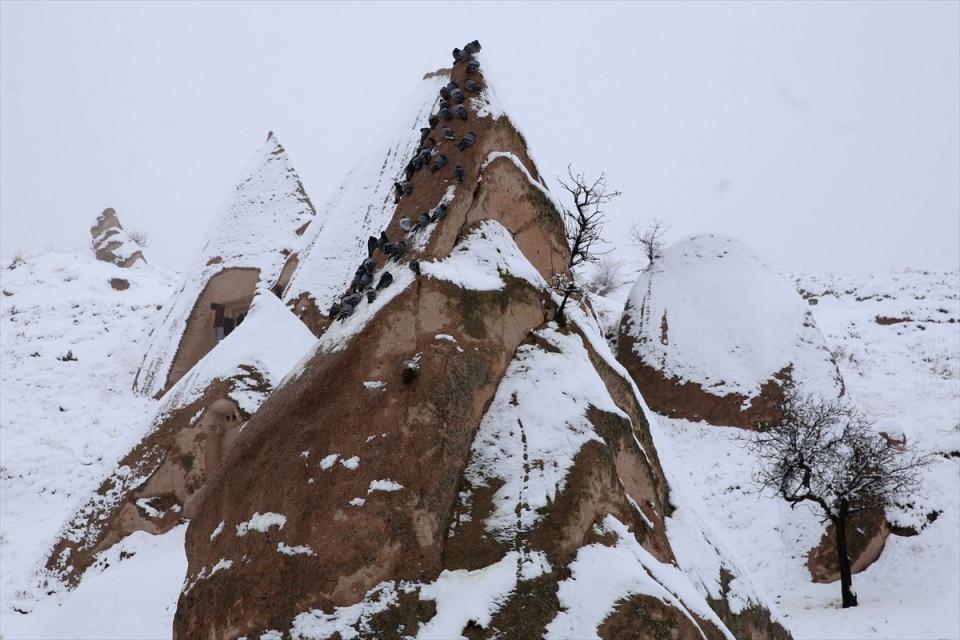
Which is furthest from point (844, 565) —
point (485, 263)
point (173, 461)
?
point (173, 461)

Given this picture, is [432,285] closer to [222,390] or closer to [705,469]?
[222,390]

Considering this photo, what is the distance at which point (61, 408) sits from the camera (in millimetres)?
21031

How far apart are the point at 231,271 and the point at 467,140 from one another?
15.1 metres

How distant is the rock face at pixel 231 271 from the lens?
67.5 feet

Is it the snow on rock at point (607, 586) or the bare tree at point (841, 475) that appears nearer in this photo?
the snow on rock at point (607, 586)

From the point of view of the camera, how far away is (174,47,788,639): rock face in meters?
5.49

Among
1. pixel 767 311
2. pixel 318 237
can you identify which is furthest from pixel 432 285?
pixel 767 311

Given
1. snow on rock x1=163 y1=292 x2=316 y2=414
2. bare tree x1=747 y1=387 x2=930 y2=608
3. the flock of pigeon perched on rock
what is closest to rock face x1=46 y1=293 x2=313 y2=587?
snow on rock x1=163 y1=292 x2=316 y2=414

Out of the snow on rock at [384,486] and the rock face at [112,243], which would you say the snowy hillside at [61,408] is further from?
the snow on rock at [384,486]

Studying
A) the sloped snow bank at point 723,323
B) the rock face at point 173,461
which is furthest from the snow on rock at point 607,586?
the sloped snow bank at point 723,323

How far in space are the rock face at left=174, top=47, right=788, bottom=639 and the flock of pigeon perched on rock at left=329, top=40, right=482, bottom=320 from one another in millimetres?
61

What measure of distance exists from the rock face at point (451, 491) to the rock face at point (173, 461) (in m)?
5.29

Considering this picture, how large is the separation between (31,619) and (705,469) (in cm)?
1365

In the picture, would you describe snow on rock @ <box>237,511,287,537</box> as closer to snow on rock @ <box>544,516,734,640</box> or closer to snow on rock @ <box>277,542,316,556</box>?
snow on rock @ <box>277,542,316,556</box>
